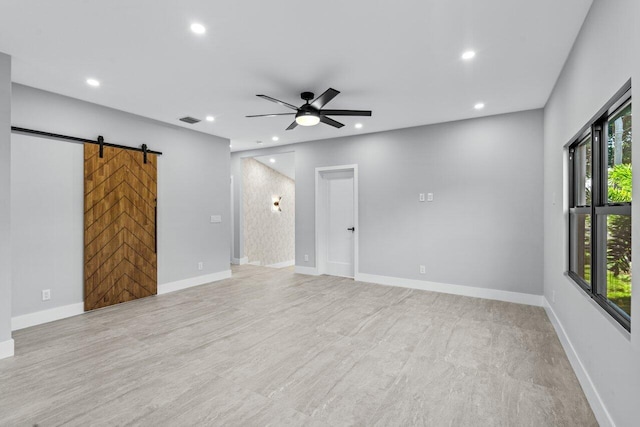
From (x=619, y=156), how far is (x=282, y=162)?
→ 7021 millimetres

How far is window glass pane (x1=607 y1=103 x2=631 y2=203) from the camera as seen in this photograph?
1.74 m

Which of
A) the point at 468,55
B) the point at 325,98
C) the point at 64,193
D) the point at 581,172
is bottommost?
the point at 64,193

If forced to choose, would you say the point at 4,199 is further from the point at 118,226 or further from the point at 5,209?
the point at 118,226

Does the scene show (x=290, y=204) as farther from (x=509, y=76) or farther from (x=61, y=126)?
(x=509, y=76)

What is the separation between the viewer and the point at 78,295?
3.99m

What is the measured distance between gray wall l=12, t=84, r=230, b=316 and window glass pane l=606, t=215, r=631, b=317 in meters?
5.30

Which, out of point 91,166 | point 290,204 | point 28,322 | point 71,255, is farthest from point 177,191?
point 290,204

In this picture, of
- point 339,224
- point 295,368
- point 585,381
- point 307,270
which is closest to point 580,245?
point 585,381

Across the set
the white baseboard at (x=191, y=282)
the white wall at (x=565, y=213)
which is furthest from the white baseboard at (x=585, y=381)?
the white baseboard at (x=191, y=282)

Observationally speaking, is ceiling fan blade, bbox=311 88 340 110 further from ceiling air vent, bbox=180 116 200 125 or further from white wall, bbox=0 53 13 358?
white wall, bbox=0 53 13 358

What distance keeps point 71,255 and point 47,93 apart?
199 cm

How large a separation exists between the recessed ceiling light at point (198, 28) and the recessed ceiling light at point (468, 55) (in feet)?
7.41

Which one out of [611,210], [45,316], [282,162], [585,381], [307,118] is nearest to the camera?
[611,210]

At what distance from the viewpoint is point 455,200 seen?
15.9 feet
